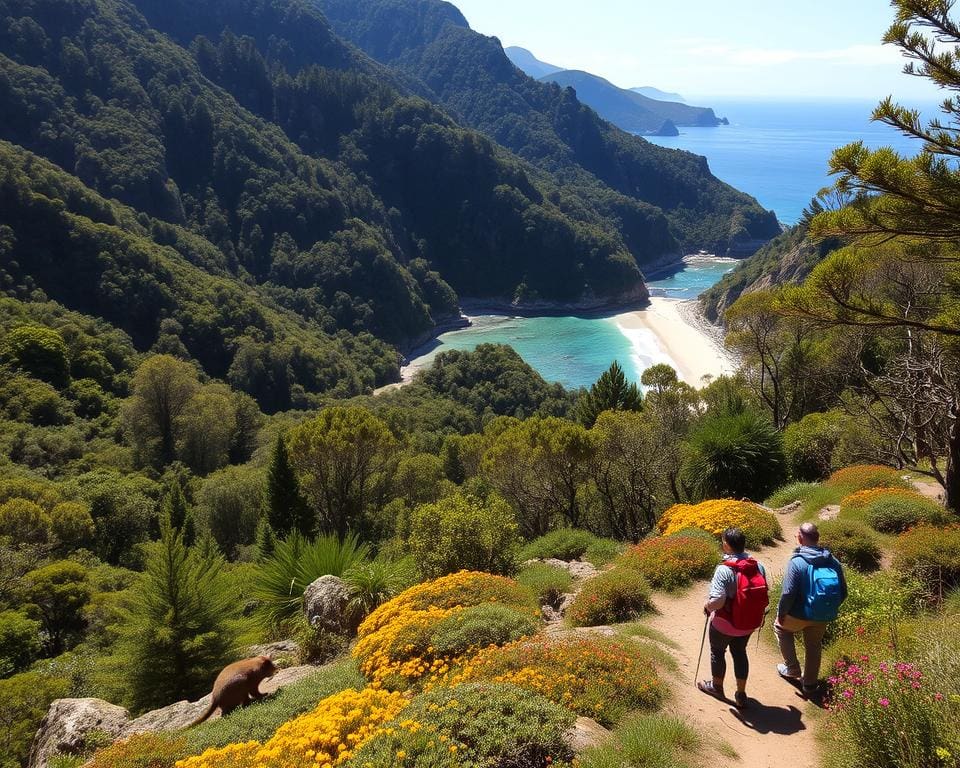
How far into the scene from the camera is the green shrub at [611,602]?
7.96 m

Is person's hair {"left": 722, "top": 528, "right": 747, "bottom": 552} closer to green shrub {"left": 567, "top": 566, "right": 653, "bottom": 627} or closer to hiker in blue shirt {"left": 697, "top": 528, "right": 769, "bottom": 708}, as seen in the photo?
hiker in blue shirt {"left": 697, "top": 528, "right": 769, "bottom": 708}

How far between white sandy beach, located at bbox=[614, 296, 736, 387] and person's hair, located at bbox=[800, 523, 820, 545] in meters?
47.1

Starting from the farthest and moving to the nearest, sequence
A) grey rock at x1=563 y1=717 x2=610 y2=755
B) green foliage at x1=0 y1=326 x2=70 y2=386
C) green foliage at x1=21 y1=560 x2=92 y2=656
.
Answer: green foliage at x1=0 y1=326 x2=70 y2=386, green foliage at x1=21 y1=560 x2=92 y2=656, grey rock at x1=563 y1=717 x2=610 y2=755

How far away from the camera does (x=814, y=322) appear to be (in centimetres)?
864

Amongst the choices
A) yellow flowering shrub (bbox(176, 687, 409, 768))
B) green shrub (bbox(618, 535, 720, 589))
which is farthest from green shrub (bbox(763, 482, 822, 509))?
yellow flowering shrub (bbox(176, 687, 409, 768))

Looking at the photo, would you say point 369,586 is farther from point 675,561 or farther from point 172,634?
point 675,561

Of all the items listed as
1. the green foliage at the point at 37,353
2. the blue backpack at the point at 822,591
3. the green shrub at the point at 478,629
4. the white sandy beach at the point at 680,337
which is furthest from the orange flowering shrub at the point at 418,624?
the white sandy beach at the point at 680,337

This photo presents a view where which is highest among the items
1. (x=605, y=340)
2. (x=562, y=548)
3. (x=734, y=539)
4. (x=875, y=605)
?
(x=734, y=539)

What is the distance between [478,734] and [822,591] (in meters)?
3.28

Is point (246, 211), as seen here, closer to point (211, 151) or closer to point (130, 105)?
point (211, 151)

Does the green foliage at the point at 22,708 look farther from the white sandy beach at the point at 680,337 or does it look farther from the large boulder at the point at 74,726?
the white sandy beach at the point at 680,337

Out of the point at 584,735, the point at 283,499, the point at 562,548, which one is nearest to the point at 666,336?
the point at 283,499

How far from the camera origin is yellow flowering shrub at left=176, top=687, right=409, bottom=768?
4625 millimetres

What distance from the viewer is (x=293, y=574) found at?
10672mm
